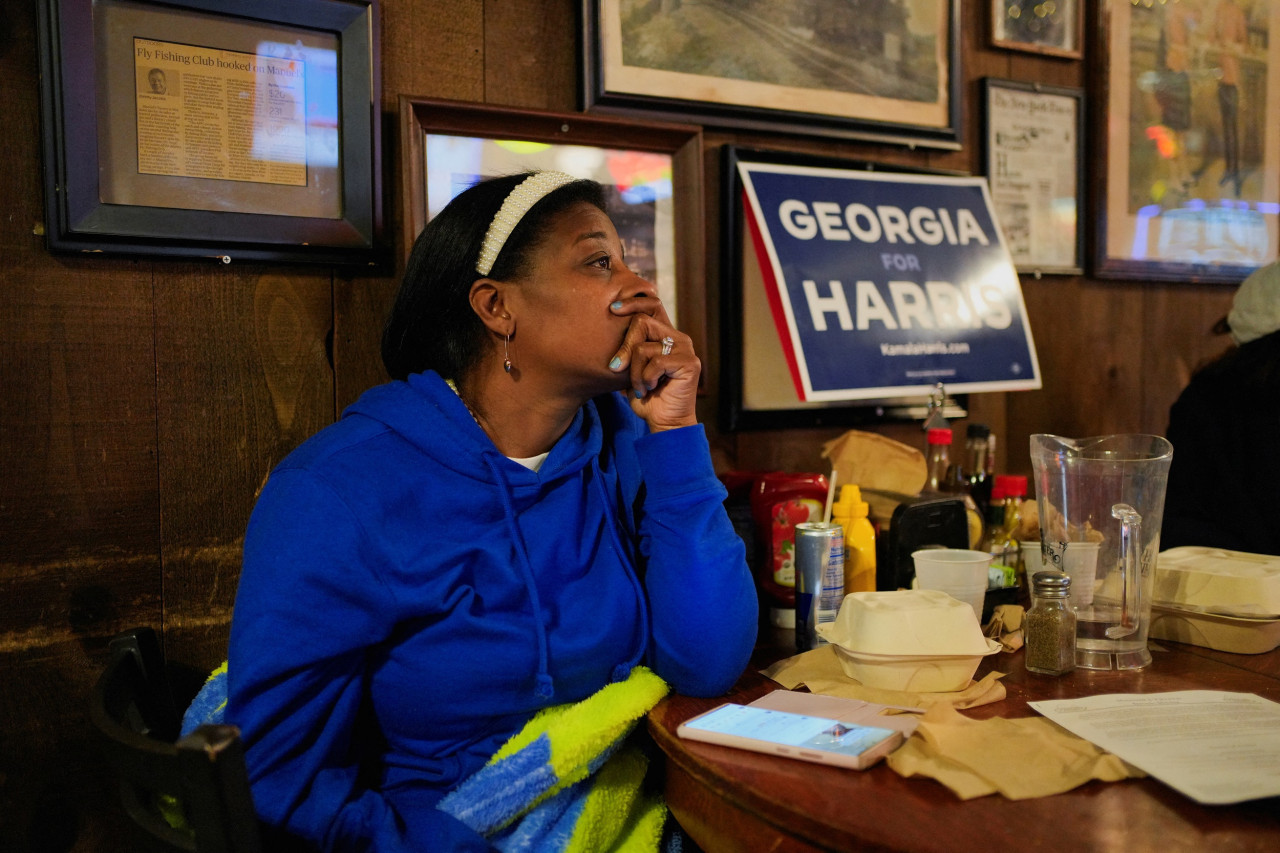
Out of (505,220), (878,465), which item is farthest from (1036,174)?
(505,220)

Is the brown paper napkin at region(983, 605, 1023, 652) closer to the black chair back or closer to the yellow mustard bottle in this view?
the yellow mustard bottle

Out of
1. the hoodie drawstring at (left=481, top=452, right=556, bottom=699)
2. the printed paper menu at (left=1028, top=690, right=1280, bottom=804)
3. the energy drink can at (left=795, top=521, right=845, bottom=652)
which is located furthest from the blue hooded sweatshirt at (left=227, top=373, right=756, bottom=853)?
the printed paper menu at (left=1028, top=690, right=1280, bottom=804)

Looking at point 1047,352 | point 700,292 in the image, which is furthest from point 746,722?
point 1047,352

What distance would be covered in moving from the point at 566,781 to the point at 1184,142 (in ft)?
7.91

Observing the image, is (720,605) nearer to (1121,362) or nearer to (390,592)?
(390,592)

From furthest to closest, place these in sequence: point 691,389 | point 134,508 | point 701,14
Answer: point 701,14, point 134,508, point 691,389

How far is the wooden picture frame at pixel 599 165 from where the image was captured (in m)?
1.66

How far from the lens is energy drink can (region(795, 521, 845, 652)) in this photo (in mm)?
1388

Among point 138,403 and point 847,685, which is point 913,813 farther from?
point 138,403

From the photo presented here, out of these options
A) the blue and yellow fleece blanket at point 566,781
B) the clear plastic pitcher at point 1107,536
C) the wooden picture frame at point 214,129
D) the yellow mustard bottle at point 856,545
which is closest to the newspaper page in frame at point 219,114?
the wooden picture frame at point 214,129

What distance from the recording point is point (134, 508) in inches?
59.2

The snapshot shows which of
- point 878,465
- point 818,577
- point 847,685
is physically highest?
point 878,465

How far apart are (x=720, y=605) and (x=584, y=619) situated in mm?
191

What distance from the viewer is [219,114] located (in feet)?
4.98
